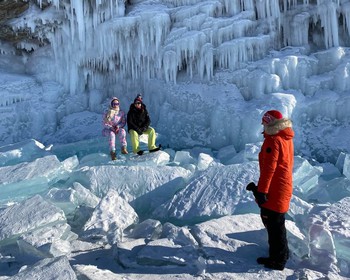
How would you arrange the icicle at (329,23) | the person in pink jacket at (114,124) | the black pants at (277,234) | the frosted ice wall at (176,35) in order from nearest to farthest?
the black pants at (277,234) → the person in pink jacket at (114,124) → the icicle at (329,23) → the frosted ice wall at (176,35)

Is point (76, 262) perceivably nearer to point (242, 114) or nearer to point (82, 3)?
point (242, 114)

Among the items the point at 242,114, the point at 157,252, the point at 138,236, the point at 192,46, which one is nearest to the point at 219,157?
the point at 242,114

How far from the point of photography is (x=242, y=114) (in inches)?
329

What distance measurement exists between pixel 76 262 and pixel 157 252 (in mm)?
881

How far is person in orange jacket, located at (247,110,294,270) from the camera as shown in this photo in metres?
3.38

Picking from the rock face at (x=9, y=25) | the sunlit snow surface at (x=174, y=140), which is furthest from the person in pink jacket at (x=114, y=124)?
the rock face at (x=9, y=25)

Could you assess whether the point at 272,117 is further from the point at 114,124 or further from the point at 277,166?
the point at 114,124

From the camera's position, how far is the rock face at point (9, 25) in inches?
406

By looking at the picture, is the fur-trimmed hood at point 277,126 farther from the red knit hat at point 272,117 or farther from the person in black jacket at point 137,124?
the person in black jacket at point 137,124

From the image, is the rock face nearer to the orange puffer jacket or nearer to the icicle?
the icicle

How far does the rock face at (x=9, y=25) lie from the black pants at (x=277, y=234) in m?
9.36

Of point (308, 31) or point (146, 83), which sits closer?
point (308, 31)

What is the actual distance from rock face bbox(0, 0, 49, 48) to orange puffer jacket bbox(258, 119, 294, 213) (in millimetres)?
9094

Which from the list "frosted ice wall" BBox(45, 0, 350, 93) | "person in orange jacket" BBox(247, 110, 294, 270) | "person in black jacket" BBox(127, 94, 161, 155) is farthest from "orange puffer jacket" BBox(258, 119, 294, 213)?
"frosted ice wall" BBox(45, 0, 350, 93)
